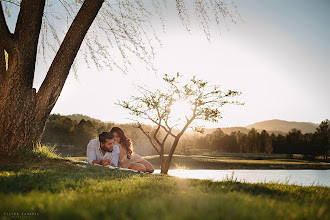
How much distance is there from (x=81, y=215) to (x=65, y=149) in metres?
74.3

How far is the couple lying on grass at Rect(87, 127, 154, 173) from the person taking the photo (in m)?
6.85

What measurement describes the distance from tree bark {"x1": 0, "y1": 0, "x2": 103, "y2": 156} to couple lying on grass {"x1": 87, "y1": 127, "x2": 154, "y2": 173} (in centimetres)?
163

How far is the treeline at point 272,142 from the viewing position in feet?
218

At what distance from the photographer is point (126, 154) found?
8.16 m

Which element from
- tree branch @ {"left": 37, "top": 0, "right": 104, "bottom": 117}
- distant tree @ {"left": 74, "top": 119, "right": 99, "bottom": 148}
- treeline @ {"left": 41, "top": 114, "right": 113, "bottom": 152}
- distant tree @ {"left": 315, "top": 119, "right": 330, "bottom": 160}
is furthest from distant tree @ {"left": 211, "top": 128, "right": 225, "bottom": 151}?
tree branch @ {"left": 37, "top": 0, "right": 104, "bottom": 117}

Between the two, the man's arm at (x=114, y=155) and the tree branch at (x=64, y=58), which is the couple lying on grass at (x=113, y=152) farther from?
the tree branch at (x=64, y=58)

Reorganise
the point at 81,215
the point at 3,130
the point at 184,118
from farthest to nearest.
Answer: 1. the point at 184,118
2. the point at 3,130
3. the point at 81,215

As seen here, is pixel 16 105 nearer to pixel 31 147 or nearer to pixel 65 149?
pixel 31 147

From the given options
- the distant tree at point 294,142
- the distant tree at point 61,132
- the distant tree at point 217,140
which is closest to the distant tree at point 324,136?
the distant tree at point 294,142

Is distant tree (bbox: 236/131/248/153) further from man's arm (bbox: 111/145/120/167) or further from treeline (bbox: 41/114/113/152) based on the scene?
man's arm (bbox: 111/145/120/167)

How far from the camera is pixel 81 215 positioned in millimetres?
1617

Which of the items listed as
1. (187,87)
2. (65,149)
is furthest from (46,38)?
(65,149)

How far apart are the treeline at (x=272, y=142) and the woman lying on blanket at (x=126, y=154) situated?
5968 centimetres

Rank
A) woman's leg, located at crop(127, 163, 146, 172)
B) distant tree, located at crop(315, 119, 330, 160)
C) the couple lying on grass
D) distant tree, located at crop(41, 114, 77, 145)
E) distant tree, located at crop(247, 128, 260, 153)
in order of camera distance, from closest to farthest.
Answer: the couple lying on grass
woman's leg, located at crop(127, 163, 146, 172)
distant tree, located at crop(41, 114, 77, 145)
distant tree, located at crop(315, 119, 330, 160)
distant tree, located at crop(247, 128, 260, 153)
